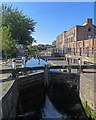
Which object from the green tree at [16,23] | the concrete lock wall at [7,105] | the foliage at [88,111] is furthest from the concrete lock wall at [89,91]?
the green tree at [16,23]

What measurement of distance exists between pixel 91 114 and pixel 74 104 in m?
2.00

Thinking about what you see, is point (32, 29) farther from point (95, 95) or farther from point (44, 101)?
point (95, 95)

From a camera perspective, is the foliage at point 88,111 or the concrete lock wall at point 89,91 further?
the concrete lock wall at point 89,91

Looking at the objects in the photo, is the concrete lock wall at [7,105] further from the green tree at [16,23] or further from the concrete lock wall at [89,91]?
the green tree at [16,23]

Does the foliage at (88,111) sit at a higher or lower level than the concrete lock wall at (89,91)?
lower

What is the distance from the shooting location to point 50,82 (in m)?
9.83

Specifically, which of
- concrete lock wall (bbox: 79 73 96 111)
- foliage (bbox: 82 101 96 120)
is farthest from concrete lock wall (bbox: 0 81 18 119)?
concrete lock wall (bbox: 79 73 96 111)

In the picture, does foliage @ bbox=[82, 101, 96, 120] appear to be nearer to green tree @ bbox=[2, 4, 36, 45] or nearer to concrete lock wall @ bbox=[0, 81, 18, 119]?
concrete lock wall @ bbox=[0, 81, 18, 119]

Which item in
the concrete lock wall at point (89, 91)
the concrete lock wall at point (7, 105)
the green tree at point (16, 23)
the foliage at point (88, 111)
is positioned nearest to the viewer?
the concrete lock wall at point (7, 105)

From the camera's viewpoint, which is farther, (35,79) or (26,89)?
(35,79)

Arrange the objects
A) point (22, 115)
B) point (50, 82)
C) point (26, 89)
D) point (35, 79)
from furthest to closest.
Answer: point (50, 82) → point (35, 79) → point (26, 89) → point (22, 115)

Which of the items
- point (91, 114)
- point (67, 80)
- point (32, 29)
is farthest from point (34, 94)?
point (32, 29)

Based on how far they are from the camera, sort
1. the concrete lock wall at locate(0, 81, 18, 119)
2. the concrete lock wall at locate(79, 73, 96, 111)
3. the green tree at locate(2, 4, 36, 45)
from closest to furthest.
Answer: the concrete lock wall at locate(0, 81, 18, 119), the concrete lock wall at locate(79, 73, 96, 111), the green tree at locate(2, 4, 36, 45)

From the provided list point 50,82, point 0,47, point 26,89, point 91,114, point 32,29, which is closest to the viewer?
point 91,114
